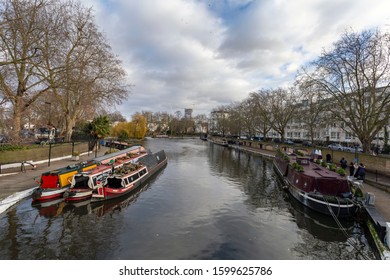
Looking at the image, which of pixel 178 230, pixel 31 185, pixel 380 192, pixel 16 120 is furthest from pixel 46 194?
pixel 380 192

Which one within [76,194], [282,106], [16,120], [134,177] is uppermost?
[282,106]

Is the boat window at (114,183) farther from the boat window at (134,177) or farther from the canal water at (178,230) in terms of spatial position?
the boat window at (134,177)

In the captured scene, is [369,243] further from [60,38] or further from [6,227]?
[60,38]

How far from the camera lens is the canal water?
30.3ft

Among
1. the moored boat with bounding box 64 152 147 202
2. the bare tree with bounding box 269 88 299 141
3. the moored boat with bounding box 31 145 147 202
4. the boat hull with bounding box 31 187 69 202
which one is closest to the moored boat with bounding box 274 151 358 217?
the moored boat with bounding box 64 152 147 202

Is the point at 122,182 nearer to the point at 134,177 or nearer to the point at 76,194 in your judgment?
the point at 134,177

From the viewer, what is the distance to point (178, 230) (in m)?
11.3

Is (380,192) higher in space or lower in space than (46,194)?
higher

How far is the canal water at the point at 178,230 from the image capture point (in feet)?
30.3

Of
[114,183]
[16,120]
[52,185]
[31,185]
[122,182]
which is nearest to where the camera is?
[52,185]

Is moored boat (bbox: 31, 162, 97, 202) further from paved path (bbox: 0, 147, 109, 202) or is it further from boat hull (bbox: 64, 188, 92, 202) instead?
paved path (bbox: 0, 147, 109, 202)

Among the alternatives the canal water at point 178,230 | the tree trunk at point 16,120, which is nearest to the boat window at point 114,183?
the canal water at point 178,230

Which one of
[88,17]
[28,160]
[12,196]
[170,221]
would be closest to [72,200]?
[12,196]
